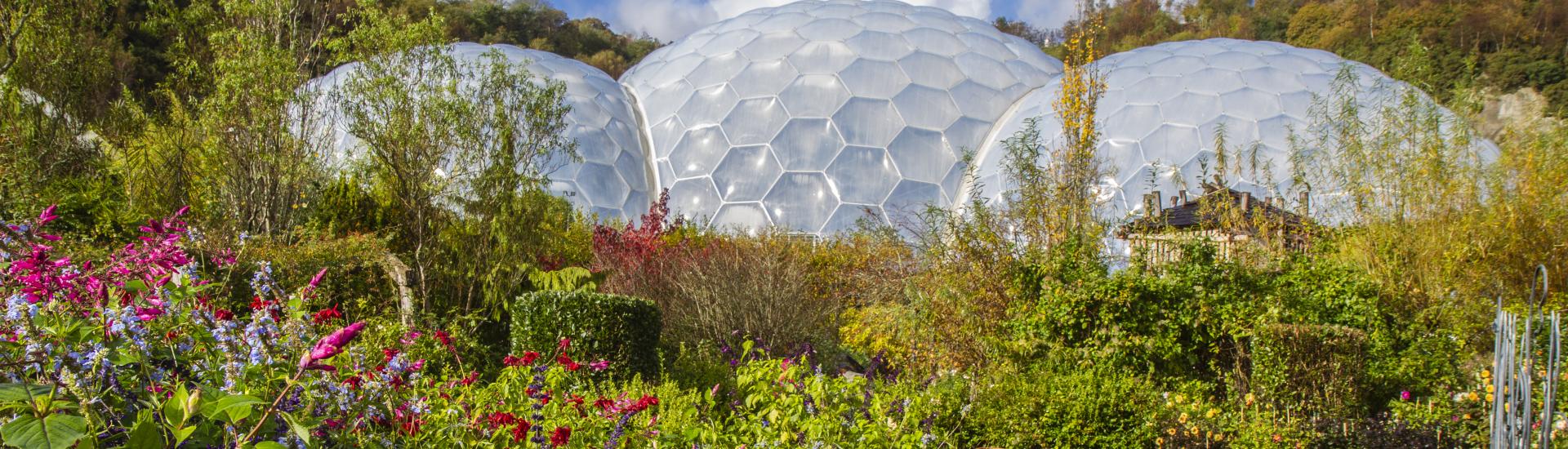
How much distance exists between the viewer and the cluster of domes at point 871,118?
13906 mm

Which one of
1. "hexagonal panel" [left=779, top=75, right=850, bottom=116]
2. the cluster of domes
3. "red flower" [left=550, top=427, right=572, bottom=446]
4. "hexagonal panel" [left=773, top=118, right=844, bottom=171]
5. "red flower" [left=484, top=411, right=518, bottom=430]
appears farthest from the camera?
"hexagonal panel" [left=779, top=75, right=850, bottom=116]

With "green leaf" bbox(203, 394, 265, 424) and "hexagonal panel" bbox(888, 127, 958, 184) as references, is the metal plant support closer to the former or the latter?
"green leaf" bbox(203, 394, 265, 424)

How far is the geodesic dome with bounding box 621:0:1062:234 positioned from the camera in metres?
14.3

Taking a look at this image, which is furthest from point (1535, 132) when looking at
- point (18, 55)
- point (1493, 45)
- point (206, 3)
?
point (1493, 45)

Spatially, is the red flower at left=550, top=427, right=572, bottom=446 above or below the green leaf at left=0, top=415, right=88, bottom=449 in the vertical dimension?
below

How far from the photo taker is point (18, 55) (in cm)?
843

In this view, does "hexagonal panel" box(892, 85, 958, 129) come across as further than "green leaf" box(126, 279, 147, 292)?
Yes

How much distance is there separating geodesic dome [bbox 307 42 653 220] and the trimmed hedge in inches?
284

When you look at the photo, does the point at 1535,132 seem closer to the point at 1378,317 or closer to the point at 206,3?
the point at 1378,317

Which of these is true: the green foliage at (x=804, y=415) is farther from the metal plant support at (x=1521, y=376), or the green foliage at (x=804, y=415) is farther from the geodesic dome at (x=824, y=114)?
the geodesic dome at (x=824, y=114)

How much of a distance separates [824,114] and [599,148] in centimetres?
377

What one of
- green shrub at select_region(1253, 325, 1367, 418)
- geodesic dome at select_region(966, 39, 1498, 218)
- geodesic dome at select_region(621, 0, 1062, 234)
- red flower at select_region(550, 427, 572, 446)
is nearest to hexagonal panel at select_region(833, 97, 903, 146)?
geodesic dome at select_region(621, 0, 1062, 234)

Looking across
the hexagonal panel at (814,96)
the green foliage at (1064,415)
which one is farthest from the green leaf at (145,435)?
the hexagonal panel at (814,96)

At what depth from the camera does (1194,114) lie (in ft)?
A: 46.1
